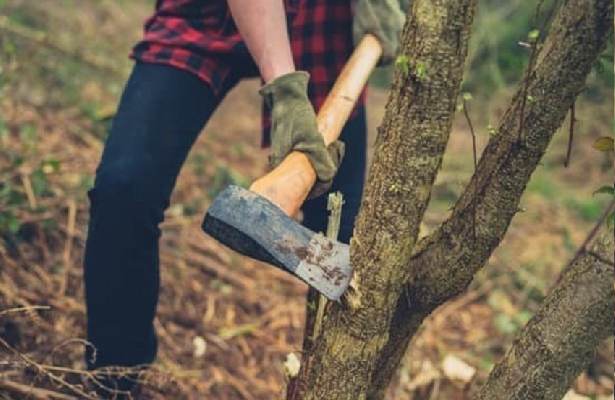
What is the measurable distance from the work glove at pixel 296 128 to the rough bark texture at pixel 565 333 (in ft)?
1.63

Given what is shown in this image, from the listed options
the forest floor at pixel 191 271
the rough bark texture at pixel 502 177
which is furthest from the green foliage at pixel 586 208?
the rough bark texture at pixel 502 177

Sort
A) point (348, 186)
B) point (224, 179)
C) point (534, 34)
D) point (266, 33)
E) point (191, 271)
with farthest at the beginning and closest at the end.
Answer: point (224, 179) → point (191, 271) → point (348, 186) → point (266, 33) → point (534, 34)

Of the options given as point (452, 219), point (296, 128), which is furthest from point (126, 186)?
point (452, 219)

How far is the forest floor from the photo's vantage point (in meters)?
2.23

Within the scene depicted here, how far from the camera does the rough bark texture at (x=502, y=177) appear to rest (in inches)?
45.5

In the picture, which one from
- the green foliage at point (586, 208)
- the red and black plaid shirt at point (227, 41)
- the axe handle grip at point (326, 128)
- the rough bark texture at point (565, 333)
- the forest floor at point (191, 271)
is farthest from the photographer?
the green foliage at point (586, 208)

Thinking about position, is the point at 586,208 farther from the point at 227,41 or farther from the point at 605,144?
the point at 605,144

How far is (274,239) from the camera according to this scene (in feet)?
4.29

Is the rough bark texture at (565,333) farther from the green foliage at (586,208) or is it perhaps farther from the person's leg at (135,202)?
the green foliage at (586,208)

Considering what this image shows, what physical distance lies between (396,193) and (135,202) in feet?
1.98

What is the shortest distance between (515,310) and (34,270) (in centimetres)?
199

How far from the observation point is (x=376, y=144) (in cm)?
130

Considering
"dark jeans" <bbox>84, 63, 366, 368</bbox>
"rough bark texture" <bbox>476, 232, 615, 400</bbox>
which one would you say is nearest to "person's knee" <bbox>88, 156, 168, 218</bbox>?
"dark jeans" <bbox>84, 63, 366, 368</bbox>

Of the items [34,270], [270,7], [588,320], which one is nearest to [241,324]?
[34,270]
